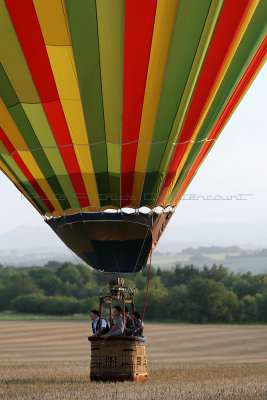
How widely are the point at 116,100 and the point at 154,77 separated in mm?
644

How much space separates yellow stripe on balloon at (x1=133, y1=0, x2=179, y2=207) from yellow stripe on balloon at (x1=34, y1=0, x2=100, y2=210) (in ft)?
2.50

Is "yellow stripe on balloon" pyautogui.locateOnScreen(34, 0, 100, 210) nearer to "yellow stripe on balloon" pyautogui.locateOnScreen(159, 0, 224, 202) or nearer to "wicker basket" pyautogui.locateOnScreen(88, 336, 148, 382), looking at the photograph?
"yellow stripe on balloon" pyautogui.locateOnScreen(159, 0, 224, 202)

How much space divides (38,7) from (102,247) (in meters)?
3.88

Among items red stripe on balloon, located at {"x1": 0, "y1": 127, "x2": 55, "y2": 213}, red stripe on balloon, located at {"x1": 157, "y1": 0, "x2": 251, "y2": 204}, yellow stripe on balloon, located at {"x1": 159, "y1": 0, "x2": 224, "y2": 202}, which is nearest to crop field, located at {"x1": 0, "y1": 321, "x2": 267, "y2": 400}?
red stripe on balloon, located at {"x1": 0, "y1": 127, "x2": 55, "y2": 213}

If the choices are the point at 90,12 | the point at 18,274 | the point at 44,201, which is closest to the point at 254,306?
the point at 18,274

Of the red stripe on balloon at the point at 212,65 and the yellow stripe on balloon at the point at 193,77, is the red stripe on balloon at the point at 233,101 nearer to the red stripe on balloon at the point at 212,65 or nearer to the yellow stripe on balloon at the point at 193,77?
the red stripe on balloon at the point at 212,65

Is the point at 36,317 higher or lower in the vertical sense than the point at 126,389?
higher

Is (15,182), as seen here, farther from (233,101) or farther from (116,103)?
(233,101)

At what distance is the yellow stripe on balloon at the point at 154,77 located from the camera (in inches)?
345

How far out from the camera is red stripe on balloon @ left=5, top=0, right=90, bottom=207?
8828 mm

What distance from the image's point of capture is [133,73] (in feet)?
31.0

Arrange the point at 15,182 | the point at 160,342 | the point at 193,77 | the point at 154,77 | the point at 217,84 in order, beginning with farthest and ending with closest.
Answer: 1. the point at 160,342
2. the point at 15,182
3. the point at 217,84
4. the point at 193,77
5. the point at 154,77

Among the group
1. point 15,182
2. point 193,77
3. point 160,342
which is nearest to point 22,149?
point 15,182

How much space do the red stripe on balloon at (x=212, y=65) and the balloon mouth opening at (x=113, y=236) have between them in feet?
1.60
